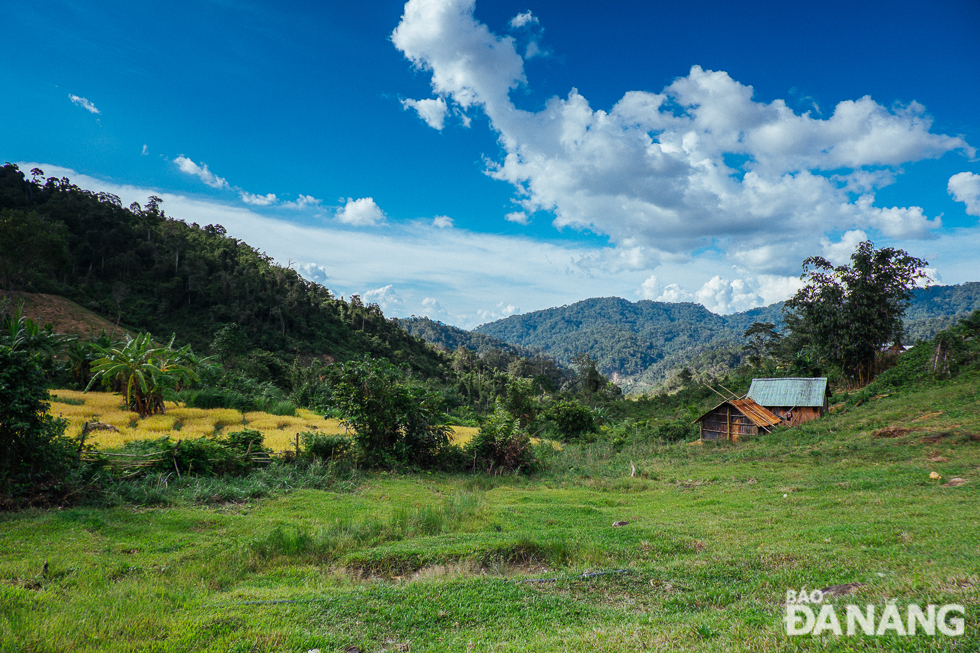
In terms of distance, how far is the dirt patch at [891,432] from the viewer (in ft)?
59.4

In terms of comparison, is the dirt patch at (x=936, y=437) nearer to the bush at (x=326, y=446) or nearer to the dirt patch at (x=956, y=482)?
the dirt patch at (x=956, y=482)

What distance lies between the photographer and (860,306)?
33.2m

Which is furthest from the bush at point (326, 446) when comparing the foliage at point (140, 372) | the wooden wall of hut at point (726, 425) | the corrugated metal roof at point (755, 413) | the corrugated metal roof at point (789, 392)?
the corrugated metal roof at point (789, 392)

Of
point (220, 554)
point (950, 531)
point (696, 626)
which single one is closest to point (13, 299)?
point (220, 554)

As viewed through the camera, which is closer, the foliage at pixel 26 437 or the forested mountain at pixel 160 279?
the foliage at pixel 26 437

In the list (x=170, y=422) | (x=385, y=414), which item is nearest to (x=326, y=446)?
(x=385, y=414)

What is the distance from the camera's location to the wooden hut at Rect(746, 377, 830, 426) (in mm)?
27656

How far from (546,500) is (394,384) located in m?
7.55

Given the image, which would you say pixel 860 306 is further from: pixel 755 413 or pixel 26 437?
pixel 26 437

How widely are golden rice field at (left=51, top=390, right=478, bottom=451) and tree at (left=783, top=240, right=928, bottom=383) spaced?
3820 cm

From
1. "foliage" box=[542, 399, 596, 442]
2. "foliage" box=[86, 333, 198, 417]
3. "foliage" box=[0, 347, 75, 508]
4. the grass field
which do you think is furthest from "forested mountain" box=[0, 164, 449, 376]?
the grass field

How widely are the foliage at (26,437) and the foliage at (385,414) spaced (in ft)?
26.3

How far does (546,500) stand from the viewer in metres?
12.9

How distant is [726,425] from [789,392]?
5763 millimetres
